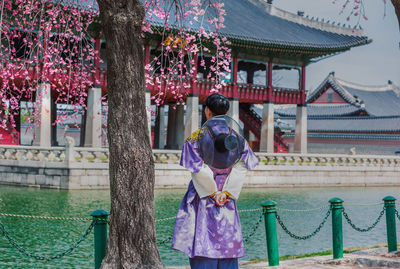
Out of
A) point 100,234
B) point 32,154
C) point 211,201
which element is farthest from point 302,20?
point 211,201

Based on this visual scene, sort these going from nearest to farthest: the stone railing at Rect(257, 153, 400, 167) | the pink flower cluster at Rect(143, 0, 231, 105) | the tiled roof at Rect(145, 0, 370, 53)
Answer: the pink flower cluster at Rect(143, 0, 231, 105), the stone railing at Rect(257, 153, 400, 167), the tiled roof at Rect(145, 0, 370, 53)

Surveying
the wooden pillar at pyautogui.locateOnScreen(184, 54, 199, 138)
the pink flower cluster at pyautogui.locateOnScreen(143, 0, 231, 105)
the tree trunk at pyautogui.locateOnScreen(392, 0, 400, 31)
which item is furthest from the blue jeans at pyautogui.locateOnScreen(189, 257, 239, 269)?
the wooden pillar at pyautogui.locateOnScreen(184, 54, 199, 138)

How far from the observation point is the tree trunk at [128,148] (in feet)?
16.4

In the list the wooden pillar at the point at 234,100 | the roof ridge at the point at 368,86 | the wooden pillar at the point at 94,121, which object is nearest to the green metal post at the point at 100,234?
the wooden pillar at the point at 94,121

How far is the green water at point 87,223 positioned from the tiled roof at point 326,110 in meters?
17.4

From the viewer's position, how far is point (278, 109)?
134ft

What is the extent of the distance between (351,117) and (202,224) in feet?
111

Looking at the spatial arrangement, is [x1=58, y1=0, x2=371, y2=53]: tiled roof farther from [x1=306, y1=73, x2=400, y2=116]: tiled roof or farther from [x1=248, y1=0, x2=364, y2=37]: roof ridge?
[x1=306, y1=73, x2=400, y2=116]: tiled roof

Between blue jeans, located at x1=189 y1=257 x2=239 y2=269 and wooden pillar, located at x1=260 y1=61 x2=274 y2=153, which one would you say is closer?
blue jeans, located at x1=189 y1=257 x2=239 y2=269

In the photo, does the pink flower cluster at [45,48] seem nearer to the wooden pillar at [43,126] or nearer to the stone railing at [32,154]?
the wooden pillar at [43,126]

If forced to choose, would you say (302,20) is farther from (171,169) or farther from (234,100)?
(171,169)

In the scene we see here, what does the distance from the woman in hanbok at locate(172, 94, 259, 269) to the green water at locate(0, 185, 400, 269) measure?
362cm

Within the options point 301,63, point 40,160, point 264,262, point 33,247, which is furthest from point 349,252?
point 301,63

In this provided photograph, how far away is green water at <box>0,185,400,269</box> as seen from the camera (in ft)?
27.3
